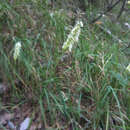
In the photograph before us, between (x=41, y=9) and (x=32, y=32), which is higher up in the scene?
(x=41, y=9)

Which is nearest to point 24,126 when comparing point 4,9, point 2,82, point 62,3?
point 2,82

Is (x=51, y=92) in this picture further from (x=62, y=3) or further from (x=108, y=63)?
(x=62, y=3)

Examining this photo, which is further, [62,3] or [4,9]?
[62,3]

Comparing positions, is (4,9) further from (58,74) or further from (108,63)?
(108,63)

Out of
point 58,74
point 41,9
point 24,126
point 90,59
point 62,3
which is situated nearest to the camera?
point 24,126

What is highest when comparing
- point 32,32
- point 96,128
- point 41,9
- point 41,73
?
point 41,9

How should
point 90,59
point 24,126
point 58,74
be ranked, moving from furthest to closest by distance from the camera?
point 90,59
point 58,74
point 24,126
